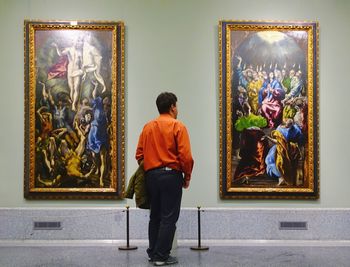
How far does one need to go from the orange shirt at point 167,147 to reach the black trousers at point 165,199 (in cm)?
11

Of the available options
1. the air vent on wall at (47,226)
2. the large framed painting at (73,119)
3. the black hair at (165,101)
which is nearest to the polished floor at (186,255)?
the air vent on wall at (47,226)

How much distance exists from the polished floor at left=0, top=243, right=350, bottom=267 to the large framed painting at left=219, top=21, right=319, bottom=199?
3.23 feet

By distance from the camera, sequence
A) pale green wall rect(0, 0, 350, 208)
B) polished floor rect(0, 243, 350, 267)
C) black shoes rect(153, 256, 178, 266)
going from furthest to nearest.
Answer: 1. pale green wall rect(0, 0, 350, 208)
2. polished floor rect(0, 243, 350, 267)
3. black shoes rect(153, 256, 178, 266)

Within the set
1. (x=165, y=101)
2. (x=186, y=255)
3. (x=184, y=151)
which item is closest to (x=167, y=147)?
(x=184, y=151)

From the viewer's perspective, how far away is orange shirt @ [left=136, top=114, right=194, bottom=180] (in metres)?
7.05

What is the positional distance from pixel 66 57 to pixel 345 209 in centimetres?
520

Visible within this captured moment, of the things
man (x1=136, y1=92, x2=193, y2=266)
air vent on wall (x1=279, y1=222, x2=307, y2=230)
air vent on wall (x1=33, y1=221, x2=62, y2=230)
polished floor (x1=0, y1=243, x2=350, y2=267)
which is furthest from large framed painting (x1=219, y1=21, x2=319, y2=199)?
air vent on wall (x1=33, y1=221, x2=62, y2=230)

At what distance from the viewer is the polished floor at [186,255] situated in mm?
7480

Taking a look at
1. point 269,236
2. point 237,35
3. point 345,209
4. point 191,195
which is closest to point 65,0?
point 237,35

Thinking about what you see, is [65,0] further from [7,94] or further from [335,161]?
[335,161]

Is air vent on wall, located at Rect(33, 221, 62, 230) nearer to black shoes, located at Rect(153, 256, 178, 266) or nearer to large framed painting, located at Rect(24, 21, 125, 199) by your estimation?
large framed painting, located at Rect(24, 21, 125, 199)

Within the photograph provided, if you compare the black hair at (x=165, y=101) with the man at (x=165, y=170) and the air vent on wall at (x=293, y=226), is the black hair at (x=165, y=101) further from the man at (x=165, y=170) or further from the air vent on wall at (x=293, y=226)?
the air vent on wall at (x=293, y=226)

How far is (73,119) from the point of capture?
356 inches

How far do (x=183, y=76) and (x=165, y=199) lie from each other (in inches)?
109
